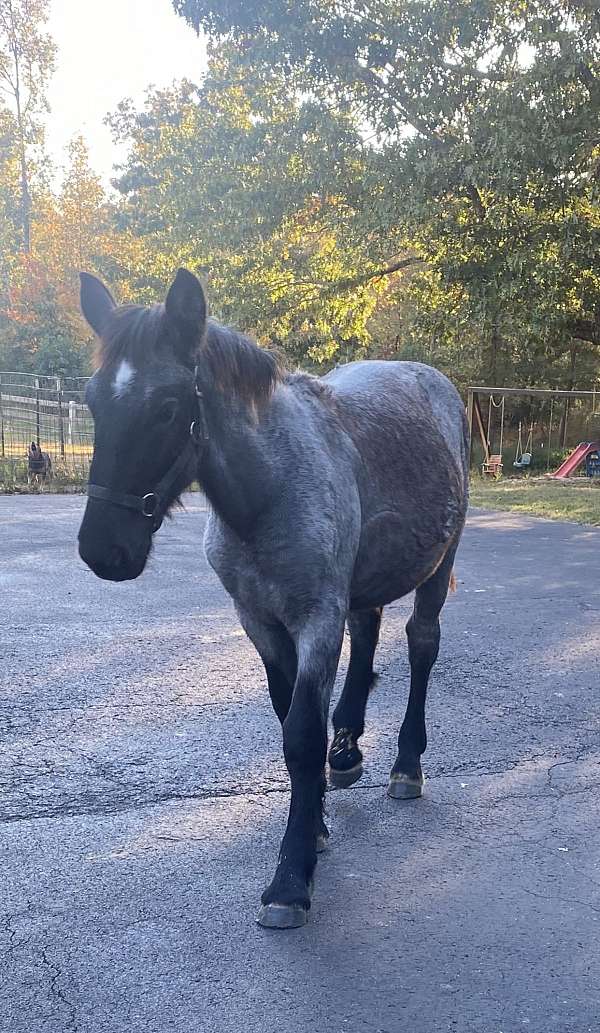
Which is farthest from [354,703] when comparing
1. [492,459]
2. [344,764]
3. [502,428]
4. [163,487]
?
[502,428]

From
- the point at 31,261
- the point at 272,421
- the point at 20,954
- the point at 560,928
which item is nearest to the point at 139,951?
the point at 20,954

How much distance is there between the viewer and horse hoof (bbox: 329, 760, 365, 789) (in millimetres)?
4445

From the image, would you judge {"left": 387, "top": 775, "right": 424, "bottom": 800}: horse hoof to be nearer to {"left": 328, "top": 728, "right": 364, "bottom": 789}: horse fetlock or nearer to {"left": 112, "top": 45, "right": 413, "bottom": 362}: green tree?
{"left": 328, "top": 728, "right": 364, "bottom": 789}: horse fetlock

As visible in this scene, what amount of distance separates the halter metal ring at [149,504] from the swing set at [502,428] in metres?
21.1

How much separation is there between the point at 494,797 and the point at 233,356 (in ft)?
7.18

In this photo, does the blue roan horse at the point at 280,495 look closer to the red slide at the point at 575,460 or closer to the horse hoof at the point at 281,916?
the horse hoof at the point at 281,916

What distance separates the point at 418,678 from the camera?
15.2 ft

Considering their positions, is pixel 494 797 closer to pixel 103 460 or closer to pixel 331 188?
pixel 103 460

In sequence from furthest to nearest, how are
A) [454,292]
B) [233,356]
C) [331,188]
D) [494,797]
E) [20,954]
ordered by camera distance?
[454,292], [331,188], [494,797], [233,356], [20,954]

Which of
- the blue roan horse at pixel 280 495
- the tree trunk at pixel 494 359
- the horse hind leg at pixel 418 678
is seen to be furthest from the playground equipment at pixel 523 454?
the blue roan horse at pixel 280 495

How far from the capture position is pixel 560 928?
319 cm

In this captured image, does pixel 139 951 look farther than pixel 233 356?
No

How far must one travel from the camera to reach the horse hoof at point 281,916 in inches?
126

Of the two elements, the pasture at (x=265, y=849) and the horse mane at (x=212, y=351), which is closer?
the pasture at (x=265, y=849)
